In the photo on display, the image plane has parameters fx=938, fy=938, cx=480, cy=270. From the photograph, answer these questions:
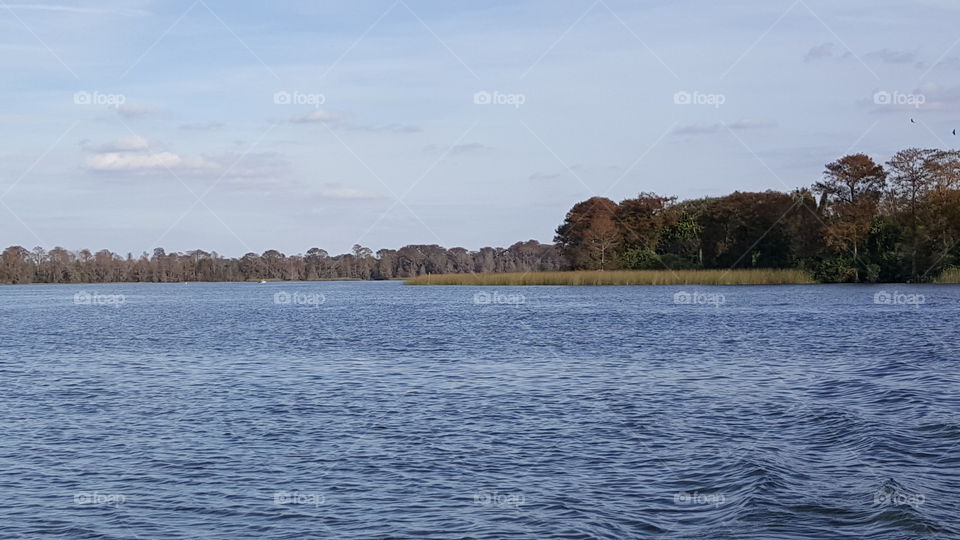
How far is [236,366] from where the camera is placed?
Answer: 2705 centimetres

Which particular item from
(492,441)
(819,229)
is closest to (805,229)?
(819,229)

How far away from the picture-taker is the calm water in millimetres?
10805

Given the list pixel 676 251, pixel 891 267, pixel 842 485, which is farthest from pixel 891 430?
pixel 676 251

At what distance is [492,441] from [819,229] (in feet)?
244

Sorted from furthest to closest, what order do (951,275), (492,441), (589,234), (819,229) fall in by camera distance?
(589,234)
(819,229)
(951,275)
(492,441)

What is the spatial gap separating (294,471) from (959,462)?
366 inches

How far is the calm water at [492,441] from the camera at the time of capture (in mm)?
10805

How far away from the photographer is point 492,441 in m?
14.9

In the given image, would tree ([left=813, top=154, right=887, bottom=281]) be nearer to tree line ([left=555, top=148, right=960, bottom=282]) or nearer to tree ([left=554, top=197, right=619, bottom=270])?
tree line ([left=555, top=148, right=960, bottom=282])

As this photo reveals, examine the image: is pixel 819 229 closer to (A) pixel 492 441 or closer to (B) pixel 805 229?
(B) pixel 805 229

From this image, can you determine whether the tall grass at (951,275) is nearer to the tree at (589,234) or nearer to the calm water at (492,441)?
the tree at (589,234)

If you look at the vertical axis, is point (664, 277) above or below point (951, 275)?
below

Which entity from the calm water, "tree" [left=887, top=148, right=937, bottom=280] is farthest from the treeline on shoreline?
the calm water

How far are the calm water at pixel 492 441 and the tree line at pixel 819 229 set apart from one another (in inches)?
1910
